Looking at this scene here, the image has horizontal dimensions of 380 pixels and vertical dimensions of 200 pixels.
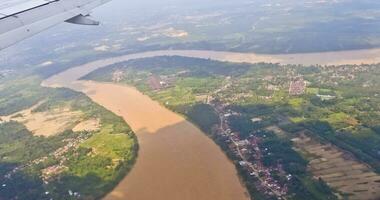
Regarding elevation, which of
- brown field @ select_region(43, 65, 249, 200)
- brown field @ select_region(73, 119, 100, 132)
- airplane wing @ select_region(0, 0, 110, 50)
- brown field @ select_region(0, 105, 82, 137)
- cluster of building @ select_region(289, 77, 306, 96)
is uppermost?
airplane wing @ select_region(0, 0, 110, 50)

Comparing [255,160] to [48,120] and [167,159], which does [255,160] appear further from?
[48,120]

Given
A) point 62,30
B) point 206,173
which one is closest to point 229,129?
point 206,173

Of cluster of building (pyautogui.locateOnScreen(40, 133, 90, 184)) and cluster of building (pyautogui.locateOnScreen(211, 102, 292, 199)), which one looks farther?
cluster of building (pyautogui.locateOnScreen(40, 133, 90, 184))

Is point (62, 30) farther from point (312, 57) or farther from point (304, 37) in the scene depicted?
point (312, 57)

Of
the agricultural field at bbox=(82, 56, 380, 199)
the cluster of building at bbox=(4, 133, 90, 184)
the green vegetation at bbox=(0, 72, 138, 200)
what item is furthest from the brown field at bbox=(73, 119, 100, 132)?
the agricultural field at bbox=(82, 56, 380, 199)

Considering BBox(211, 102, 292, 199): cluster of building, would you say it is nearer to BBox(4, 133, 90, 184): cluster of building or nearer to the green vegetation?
the green vegetation

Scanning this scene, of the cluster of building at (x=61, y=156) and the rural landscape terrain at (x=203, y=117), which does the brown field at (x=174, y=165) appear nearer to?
the rural landscape terrain at (x=203, y=117)

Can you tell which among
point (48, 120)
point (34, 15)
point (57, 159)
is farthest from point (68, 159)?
point (34, 15)
